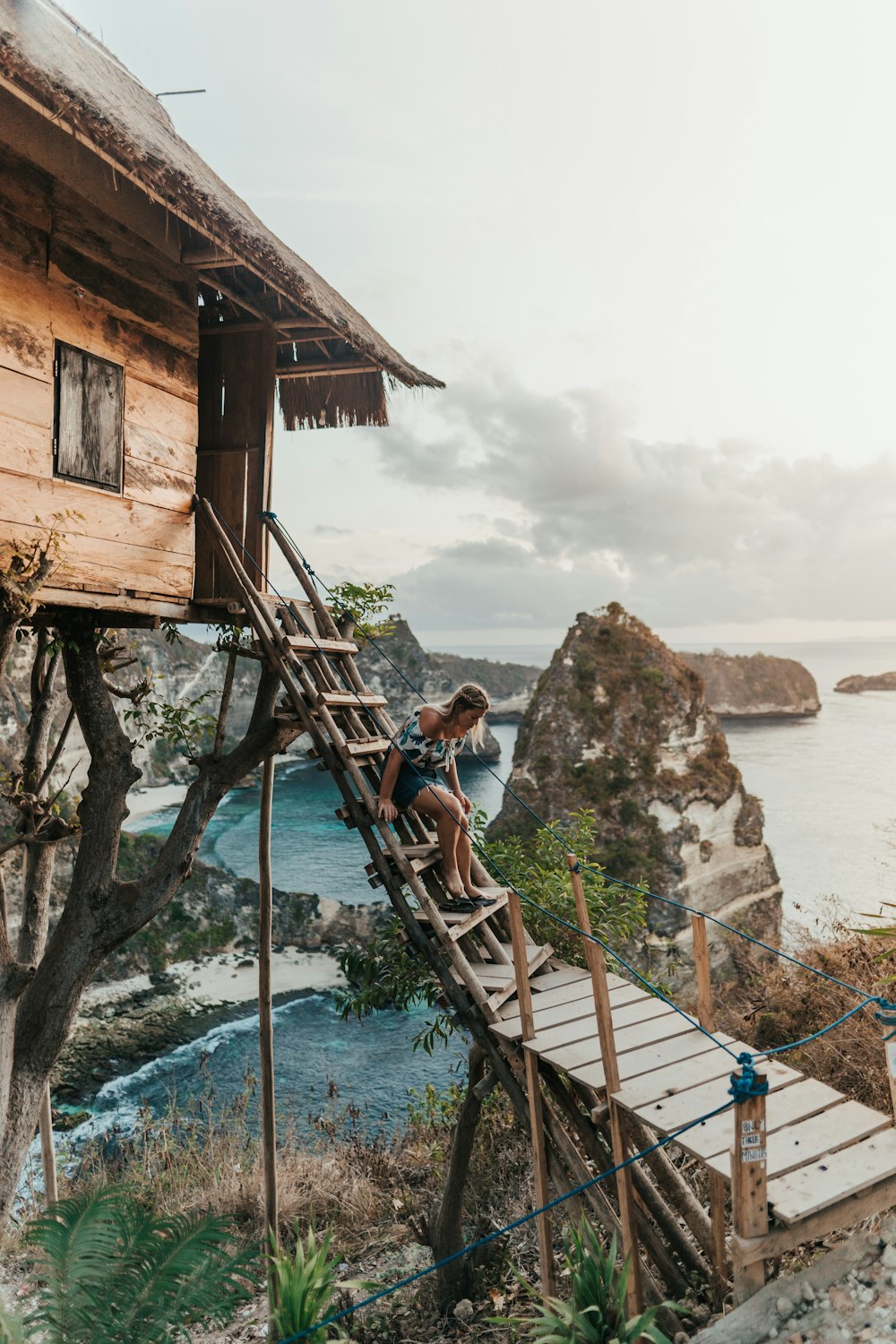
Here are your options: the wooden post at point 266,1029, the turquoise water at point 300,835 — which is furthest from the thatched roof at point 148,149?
the turquoise water at point 300,835

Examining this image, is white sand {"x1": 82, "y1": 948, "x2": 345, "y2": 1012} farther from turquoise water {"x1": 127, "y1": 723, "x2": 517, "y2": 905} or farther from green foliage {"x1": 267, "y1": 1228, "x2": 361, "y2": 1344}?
green foliage {"x1": 267, "y1": 1228, "x2": 361, "y2": 1344}

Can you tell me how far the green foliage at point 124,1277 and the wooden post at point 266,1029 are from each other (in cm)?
276

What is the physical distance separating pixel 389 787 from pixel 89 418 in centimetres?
372

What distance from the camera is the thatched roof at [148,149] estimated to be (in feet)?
16.5

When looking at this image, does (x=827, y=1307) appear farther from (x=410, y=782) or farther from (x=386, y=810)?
(x=410, y=782)

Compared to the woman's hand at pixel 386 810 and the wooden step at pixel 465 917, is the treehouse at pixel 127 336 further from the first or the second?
the wooden step at pixel 465 917

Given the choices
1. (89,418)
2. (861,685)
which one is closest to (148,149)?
(89,418)

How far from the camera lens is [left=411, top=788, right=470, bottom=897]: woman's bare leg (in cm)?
609

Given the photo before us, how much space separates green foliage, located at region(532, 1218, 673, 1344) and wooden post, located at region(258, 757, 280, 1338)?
4437 mm

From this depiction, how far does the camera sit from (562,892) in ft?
26.9

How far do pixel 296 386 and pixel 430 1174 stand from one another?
9215mm

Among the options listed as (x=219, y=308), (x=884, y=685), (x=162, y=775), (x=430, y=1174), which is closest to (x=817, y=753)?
(x=884, y=685)

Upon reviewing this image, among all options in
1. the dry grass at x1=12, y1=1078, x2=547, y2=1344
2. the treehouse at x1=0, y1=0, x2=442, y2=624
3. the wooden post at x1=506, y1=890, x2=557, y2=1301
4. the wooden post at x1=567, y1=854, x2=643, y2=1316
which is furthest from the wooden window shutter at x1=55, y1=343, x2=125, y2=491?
the dry grass at x1=12, y1=1078, x2=547, y2=1344

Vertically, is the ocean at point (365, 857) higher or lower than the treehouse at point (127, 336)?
lower
